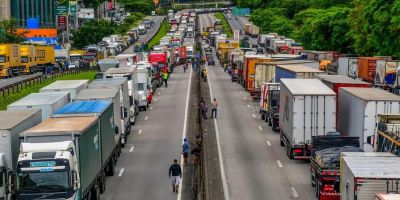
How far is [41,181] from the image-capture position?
82.0ft

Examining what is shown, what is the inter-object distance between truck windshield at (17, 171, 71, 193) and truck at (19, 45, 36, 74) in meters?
68.0

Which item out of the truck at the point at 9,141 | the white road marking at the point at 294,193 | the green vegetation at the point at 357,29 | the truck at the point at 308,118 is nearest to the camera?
the truck at the point at 9,141

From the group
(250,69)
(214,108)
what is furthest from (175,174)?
(250,69)

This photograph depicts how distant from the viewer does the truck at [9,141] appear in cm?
2545

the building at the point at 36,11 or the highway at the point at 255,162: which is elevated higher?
the building at the point at 36,11

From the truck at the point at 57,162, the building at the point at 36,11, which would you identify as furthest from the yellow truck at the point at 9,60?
the building at the point at 36,11

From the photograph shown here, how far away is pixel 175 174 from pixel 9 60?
189 ft

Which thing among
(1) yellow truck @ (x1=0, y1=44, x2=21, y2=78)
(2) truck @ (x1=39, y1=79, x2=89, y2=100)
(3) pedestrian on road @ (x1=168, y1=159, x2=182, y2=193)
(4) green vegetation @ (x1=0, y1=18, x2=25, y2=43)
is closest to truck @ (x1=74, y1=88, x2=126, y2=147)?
(2) truck @ (x1=39, y1=79, x2=89, y2=100)

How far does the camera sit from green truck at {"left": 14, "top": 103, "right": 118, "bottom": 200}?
24891 millimetres

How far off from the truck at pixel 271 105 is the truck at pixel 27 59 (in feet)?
142

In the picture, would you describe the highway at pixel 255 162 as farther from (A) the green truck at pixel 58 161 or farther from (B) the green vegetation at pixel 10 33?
(B) the green vegetation at pixel 10 33

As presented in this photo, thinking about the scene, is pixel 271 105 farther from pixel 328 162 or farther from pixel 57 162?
pixel 57 162

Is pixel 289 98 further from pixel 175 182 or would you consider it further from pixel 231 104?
pixel 231 104

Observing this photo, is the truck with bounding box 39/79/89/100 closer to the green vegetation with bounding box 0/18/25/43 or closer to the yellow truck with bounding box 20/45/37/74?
the yellow truck with bounding box 20/45/37/74
